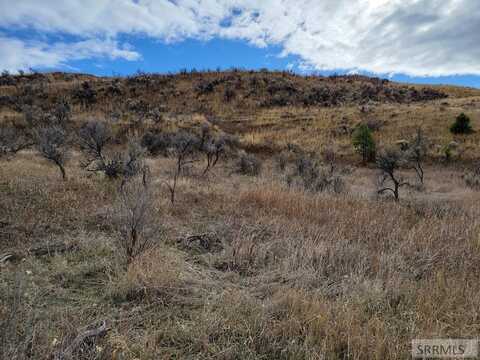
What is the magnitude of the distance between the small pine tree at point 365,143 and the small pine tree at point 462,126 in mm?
7588

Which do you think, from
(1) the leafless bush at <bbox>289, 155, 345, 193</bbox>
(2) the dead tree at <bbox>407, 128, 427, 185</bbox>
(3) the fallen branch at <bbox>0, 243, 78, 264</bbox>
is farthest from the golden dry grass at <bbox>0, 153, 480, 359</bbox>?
(2) the dead tree at <bbox>407, 128, 427, 185</bbox>

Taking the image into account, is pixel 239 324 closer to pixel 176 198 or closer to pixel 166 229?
pixel 166 229

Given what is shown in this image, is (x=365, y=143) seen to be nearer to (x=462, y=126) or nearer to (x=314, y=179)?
(x=462, y=126)

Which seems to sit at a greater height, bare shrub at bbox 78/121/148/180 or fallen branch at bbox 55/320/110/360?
bare shrub at bbox 78/121/148/180

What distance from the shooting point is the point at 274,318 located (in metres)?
2.58

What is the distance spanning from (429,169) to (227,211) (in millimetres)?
Result: 17639

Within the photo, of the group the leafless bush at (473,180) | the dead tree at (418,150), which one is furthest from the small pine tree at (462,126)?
the leafless bush at (473,180)

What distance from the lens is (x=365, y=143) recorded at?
2022 centimetres

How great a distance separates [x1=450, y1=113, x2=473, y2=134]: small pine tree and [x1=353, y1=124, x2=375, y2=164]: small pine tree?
759cm

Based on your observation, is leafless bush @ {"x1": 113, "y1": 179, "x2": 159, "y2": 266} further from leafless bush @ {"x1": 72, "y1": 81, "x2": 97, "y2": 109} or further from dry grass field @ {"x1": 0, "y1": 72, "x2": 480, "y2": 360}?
leafless bush @ {"x1": 72, "y1": 81, "x2": 97, "y2": 109}

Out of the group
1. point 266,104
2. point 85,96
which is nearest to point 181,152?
point 266,104

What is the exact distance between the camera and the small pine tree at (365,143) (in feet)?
66.0

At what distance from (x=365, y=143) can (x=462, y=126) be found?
28.0 ft

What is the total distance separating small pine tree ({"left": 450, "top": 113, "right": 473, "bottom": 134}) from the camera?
2180cm
